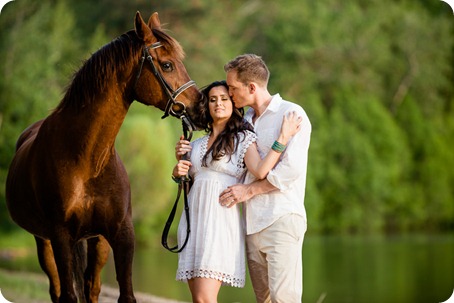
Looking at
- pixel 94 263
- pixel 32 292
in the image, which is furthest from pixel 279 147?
pixel 32 292

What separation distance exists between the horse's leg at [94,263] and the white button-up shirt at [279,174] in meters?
1.42

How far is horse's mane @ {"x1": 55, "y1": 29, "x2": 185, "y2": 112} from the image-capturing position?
504 centimetres

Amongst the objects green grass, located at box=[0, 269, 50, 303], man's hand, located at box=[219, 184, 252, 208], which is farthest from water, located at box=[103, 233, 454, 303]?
man's hand, located at box=[219, 184, 252, 208]

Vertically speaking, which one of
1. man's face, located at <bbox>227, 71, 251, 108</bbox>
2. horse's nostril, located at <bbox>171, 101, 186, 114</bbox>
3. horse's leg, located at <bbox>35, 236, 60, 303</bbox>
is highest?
man's face, located at <bbox>227, 71, 251, 108</bbox>

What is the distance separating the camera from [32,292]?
976cm

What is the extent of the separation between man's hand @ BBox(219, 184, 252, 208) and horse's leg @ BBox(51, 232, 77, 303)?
3.60ft

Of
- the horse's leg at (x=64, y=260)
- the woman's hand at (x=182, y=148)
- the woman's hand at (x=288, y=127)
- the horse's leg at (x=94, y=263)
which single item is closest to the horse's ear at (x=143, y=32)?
the woman's hand at (x=182, y=148)

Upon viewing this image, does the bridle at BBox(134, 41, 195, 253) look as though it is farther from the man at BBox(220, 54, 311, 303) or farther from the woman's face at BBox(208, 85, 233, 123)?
the man at BBox(220, 54, 311, 303)

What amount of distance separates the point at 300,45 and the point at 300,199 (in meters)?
35.6

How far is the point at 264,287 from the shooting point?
16.7 feet

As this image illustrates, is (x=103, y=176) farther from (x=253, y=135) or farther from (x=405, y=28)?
(x=405, y=28)

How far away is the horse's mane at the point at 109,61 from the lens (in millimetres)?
5043

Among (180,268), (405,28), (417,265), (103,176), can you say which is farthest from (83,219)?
(405,28)

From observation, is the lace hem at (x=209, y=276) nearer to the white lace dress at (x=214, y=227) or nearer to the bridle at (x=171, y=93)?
the white lace dress at (x=214, y=227)
